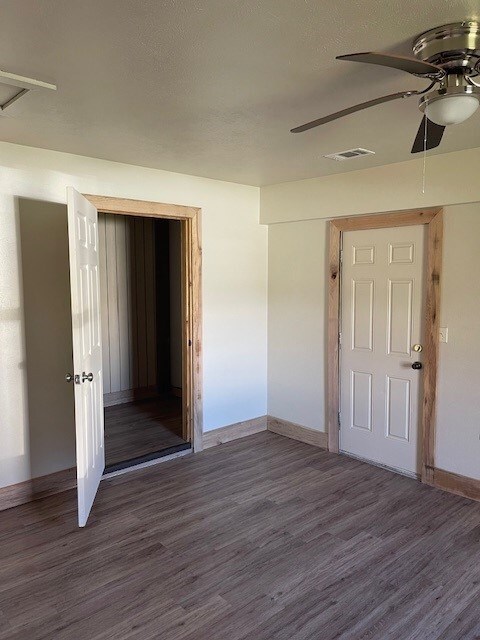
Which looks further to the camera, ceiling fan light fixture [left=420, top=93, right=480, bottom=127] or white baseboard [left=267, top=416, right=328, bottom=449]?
white baseboard [left=267, top=416, right=328, bottom=449]

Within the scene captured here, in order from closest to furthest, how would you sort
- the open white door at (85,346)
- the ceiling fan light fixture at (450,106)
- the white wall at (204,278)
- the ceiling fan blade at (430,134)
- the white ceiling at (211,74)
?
1. the white ceiling at (211,74)
2. the ceiling fan light fixture at (450,106)
3. the ceiling fan blade at (430,134)
4. the open white door at (85,346)
5. the white wall at (204,278)

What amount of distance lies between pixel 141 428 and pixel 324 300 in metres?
2.29

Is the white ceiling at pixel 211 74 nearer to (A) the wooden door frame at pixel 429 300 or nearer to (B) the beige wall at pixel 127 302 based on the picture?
(A) the wooden door frame at pixel 429 300

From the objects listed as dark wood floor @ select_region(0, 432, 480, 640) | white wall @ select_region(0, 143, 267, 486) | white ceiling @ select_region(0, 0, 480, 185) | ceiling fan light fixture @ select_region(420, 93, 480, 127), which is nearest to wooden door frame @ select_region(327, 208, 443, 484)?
dark wood floor @ select_region(0, 432, 480, 640)

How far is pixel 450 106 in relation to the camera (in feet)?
5.66

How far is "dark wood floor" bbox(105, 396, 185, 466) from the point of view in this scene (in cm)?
436

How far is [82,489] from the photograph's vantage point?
292 cm

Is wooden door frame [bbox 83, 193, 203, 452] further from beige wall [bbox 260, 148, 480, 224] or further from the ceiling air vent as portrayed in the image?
the ceiling air vent

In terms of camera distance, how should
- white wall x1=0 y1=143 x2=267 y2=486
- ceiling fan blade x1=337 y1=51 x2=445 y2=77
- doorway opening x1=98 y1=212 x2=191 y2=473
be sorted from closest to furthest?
ceiling fan blade x1=337 y1=51 x2=445 y2=77
white wall x1=0 y1=143 x2=267 y2=486
doorway opening x1=98 y1=212 x2=191 y2=473

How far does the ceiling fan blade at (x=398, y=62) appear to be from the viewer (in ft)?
4.73

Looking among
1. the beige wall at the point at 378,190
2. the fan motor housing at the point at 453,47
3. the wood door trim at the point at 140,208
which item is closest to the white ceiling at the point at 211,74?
the fan motor housing at the point at 453,47

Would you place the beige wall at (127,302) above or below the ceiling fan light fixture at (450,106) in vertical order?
below

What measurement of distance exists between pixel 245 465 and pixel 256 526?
1014 millimetres

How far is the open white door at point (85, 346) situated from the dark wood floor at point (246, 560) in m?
0.33
